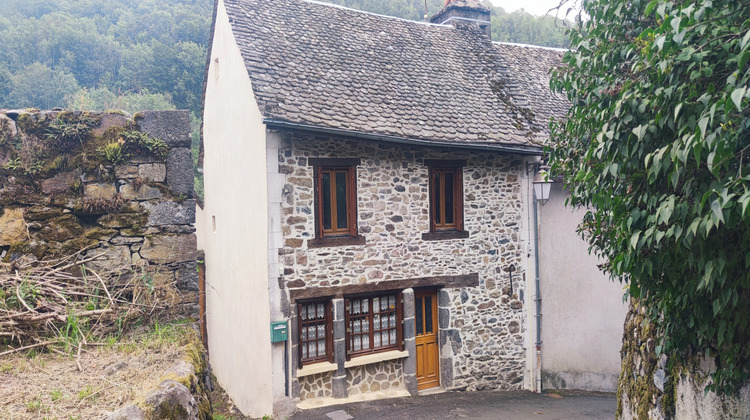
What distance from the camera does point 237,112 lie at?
33.9 ft

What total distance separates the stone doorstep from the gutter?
13.9 ft

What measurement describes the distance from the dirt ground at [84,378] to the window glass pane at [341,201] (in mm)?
6087

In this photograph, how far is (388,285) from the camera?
31.8 feet

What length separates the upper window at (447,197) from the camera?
10227 millimetres

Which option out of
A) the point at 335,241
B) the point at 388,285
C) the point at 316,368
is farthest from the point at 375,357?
the point at 335,241

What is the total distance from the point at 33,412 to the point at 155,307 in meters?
1.52

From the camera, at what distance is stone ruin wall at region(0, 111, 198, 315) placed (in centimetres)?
396

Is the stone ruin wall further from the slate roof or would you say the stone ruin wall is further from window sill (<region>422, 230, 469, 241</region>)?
window sill (<region>422, 230, 469, 241</region>)

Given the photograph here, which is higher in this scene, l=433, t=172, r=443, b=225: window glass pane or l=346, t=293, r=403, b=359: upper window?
l=433, t=172, r=443, b=225: window glass pane

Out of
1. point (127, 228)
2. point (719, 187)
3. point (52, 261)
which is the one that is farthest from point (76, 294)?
point (719, 187)

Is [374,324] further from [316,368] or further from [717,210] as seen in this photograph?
[717,210]

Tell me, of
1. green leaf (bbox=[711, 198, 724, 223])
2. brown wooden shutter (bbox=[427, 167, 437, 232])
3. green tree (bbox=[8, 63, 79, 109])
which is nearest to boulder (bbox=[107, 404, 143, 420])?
green leaf (bbox=[711, 198, 724, 223])

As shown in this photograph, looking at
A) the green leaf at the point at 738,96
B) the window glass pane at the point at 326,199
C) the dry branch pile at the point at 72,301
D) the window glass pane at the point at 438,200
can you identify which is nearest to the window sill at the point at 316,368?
the window glass pane at the point at 326,199

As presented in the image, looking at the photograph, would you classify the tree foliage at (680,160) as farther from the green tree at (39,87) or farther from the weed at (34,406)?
the green tree at (39,87)
